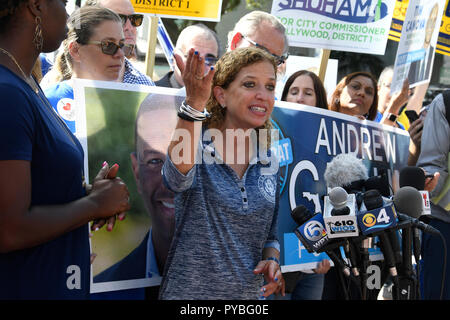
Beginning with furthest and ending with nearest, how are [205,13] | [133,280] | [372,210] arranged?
[205,13] < [133,280] < [372,210]

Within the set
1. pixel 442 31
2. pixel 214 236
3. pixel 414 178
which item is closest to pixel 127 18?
pixel 214 236

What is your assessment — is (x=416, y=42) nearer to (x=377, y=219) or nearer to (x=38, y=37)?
(x=377, y=219)

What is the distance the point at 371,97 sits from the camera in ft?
13.9

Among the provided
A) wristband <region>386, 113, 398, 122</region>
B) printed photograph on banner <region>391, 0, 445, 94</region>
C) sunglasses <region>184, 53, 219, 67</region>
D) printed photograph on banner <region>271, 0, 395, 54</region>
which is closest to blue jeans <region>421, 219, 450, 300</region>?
wristband <region>386, 113, 398, 122</region>

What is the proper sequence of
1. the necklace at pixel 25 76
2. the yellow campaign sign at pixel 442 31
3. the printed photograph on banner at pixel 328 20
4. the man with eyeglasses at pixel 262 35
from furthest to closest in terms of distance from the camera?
the yellow campaign sign at pixel 442 31 < the printed photograph on banner at pixel 328 20 < the man with eyeglasses at pixel 262 35 < the necklace at pixel 25 76

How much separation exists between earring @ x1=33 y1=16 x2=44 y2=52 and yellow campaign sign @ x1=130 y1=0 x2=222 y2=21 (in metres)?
2.29

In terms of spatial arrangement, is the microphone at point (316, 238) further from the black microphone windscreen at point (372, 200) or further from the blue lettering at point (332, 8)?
the blue lettering at point (332, 8)

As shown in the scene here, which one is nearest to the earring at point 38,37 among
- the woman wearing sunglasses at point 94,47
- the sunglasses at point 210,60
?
the woman wearing sunglasses at point 94,47

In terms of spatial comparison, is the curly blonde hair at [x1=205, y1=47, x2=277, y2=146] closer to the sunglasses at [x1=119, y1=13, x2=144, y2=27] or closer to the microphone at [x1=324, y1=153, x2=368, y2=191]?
the microphone at [x1=324, y1=153, x2=368, y2=191]

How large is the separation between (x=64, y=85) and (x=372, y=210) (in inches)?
58.7

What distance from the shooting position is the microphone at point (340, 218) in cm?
207

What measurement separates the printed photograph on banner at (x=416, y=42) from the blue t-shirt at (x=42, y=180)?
2.85 meters
